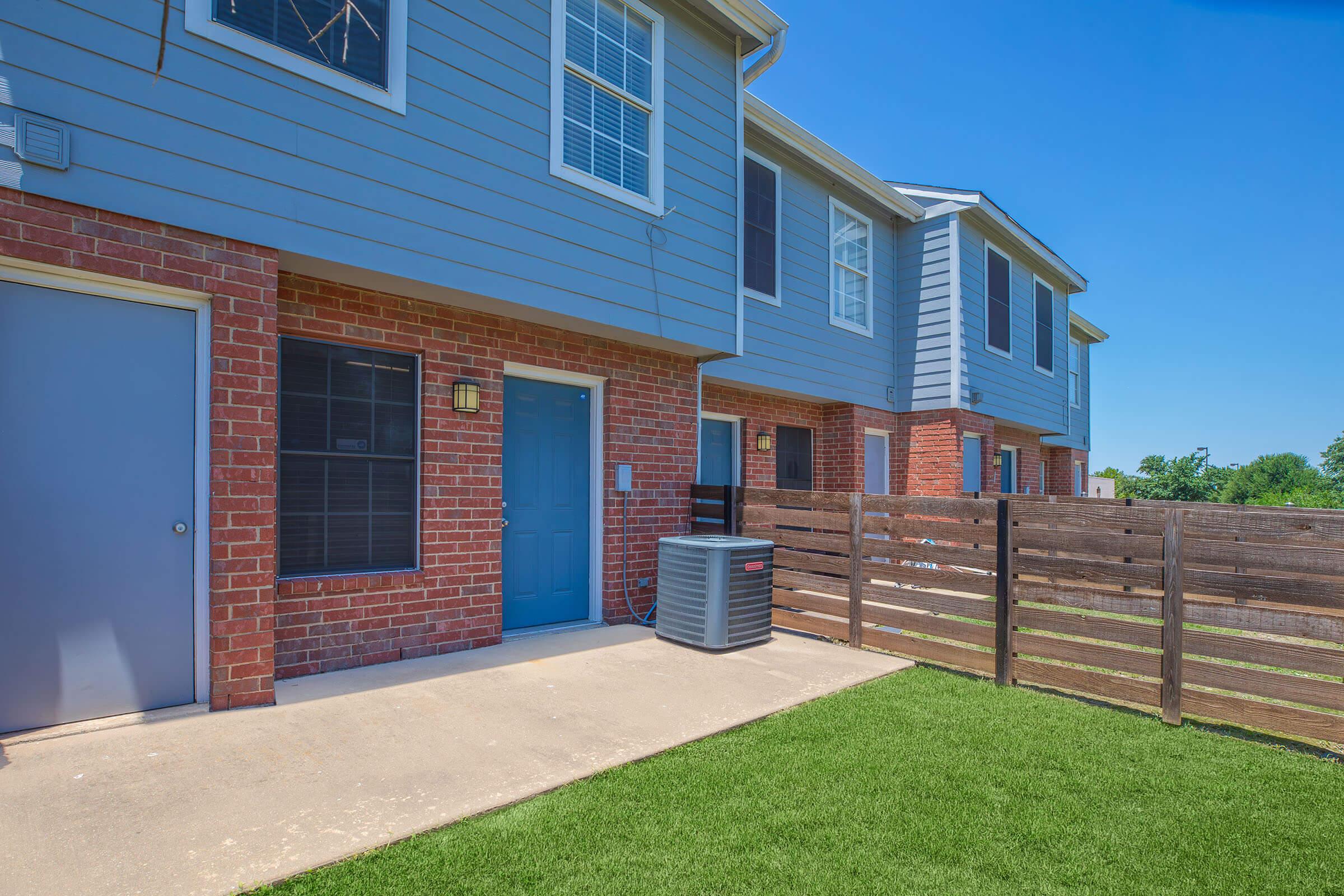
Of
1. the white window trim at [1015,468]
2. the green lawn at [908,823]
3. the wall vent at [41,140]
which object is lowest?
the green lawn at [908,823]

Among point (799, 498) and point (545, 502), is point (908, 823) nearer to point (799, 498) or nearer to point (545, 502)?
point (799, 498)

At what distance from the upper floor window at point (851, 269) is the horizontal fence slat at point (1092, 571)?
5188mm

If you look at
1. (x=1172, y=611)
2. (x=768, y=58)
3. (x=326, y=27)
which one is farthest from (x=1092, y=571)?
(x=326, y=27)

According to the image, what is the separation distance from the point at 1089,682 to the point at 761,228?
232 inches

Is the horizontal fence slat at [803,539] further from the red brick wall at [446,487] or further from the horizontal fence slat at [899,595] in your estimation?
the red brick wall at [446,487]

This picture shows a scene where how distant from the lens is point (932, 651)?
5074mm

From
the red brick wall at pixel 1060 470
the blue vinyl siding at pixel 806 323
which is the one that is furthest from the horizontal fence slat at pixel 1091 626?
the red brick wall at pixel 1060 470

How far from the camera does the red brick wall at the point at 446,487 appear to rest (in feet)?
14.0

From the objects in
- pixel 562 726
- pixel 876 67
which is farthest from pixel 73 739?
pixel 876 67

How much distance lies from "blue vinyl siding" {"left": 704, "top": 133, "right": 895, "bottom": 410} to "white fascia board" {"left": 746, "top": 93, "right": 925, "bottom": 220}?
167 millimetres

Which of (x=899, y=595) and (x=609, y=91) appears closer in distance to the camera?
(x=899, y=595)

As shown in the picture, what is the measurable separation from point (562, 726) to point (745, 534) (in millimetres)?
3144

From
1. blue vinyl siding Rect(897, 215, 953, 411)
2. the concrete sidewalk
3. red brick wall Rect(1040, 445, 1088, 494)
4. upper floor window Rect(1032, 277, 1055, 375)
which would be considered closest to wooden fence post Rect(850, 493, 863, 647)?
the concrete sidewalk

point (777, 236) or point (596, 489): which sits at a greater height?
point (777, 236)
